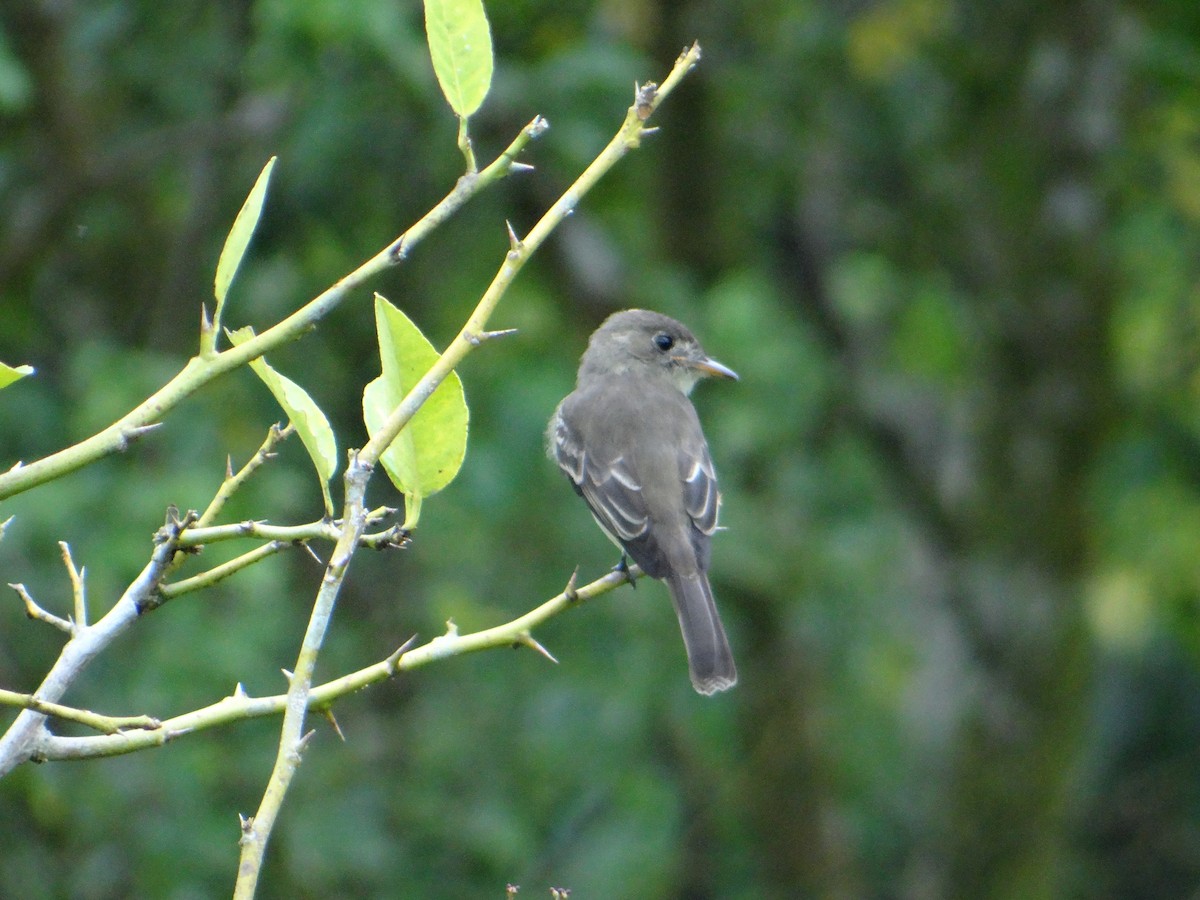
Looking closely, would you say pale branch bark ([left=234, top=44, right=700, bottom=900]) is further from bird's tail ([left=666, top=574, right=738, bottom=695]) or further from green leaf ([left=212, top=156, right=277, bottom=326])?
bird's tail ([left=666, top=574, right=738, bottom=695])

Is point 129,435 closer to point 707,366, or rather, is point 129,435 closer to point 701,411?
point 707,366

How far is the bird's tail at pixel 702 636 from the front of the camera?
3941 millimetres

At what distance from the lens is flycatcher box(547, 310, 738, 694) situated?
175 inches

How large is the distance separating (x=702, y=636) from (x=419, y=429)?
93.3 inches

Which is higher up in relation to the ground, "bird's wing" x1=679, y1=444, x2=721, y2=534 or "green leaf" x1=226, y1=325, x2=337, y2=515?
"green leaf" x1=226, y1=325, x2=337, y2=515

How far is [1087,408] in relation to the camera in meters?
9.87

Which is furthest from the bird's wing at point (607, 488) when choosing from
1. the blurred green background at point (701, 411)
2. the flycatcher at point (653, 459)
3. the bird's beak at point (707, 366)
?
the blurred green background at point (701, 411)

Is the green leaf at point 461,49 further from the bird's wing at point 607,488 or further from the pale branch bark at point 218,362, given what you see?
the bird's wing at point 607,488

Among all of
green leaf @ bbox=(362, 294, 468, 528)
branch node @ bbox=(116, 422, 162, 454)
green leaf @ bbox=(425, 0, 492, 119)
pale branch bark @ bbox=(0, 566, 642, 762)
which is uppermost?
green leaf @ bbox=(425, 0, 492, 119)

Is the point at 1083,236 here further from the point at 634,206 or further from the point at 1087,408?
the point at 634,206

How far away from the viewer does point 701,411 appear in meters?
9.01

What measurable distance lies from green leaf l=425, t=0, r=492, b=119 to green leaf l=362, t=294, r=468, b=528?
25 centimetres

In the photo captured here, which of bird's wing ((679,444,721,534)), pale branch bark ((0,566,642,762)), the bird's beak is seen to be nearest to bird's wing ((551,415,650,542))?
bird's wing ((679,444,721,534))

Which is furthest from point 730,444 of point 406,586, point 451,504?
point 406,586
